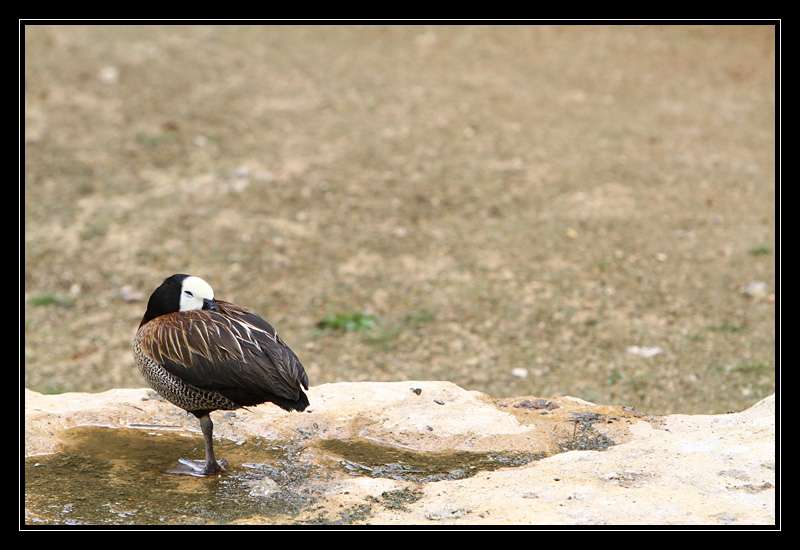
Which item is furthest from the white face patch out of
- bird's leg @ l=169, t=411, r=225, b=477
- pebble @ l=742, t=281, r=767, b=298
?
pebble @ l=742, t=281, r=767, b=298

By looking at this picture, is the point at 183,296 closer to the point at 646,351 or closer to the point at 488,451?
the point at 488,451

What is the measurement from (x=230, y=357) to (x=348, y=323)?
13.1 ft

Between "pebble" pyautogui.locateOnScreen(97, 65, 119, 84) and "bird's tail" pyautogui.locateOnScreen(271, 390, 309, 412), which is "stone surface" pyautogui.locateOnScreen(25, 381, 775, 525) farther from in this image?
"pebble" pyautogui.locateOnScreen(97, 65, 119, 84)

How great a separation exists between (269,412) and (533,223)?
5354mm

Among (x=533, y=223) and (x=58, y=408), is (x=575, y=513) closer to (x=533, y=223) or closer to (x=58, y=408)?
(x=58, y=408)

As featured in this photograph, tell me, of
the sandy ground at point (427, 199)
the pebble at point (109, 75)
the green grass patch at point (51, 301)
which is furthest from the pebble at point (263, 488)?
the pebble at point (109, 75)

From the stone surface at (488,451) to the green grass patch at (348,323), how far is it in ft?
9.62

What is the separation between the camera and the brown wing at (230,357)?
193 inches

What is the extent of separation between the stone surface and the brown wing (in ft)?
1.42

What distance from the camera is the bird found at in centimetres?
491

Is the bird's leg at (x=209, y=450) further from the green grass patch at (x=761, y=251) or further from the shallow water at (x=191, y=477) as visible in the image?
the green grass patch at (x=761, y=251)

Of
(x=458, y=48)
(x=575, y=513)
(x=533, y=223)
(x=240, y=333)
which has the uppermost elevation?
(x=458, y=48)

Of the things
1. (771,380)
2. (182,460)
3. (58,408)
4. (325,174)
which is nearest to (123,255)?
(325,174)

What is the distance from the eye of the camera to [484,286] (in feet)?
30.9
